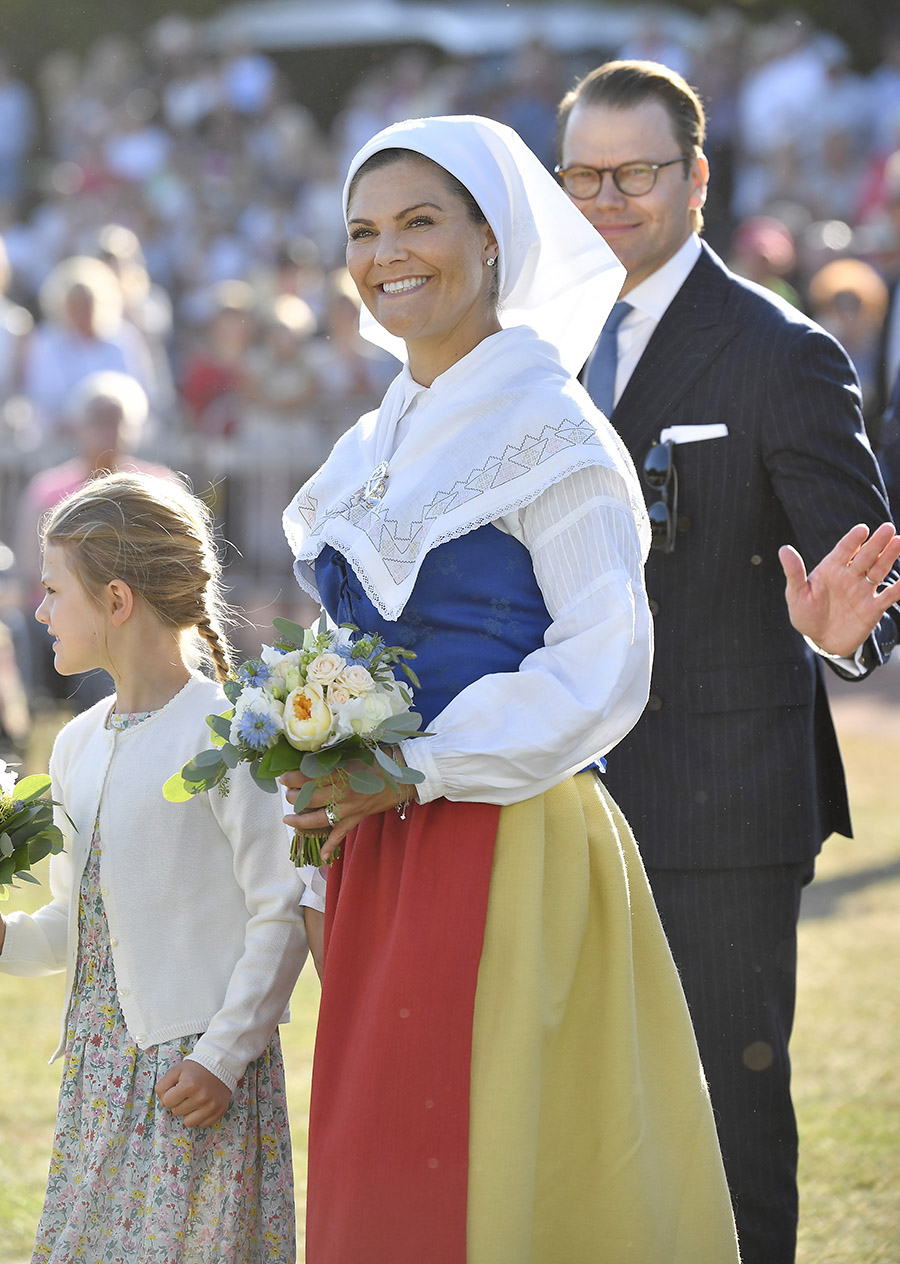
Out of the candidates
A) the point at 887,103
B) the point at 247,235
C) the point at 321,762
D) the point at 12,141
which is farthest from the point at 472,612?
the point at 12,141

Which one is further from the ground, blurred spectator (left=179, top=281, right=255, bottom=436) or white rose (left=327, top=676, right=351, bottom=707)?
blurred spectator (left=179, top=281, right=255, bottom=436)

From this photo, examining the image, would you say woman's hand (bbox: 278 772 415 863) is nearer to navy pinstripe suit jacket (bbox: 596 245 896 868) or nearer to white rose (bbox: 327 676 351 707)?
white rose (bbox: 327 676 351 707)

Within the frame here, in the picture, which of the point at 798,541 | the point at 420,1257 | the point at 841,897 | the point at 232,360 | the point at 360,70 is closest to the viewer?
the point at 420,1257

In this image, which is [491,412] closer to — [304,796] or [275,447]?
[304,796]

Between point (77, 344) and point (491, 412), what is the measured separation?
9.36 meters

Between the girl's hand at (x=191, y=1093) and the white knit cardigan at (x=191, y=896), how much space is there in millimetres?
24

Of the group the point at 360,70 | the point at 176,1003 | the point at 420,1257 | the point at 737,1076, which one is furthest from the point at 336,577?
the point at 360,70

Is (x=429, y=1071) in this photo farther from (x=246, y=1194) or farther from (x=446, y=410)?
(x=446, y=410)

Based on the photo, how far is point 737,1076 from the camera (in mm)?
3721

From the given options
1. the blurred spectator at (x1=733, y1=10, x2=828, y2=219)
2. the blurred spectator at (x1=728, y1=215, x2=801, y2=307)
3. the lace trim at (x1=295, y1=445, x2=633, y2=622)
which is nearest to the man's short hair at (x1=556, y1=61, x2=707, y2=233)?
the lace trim at (x1=295, y1=445, x2=633, y2=622)

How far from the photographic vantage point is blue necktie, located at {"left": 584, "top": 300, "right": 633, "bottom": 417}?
12.9ft

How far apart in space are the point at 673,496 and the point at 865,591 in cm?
59

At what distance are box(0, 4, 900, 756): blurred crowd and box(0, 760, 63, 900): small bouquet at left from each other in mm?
5512

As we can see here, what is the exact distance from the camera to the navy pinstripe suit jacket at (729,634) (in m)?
3.71
